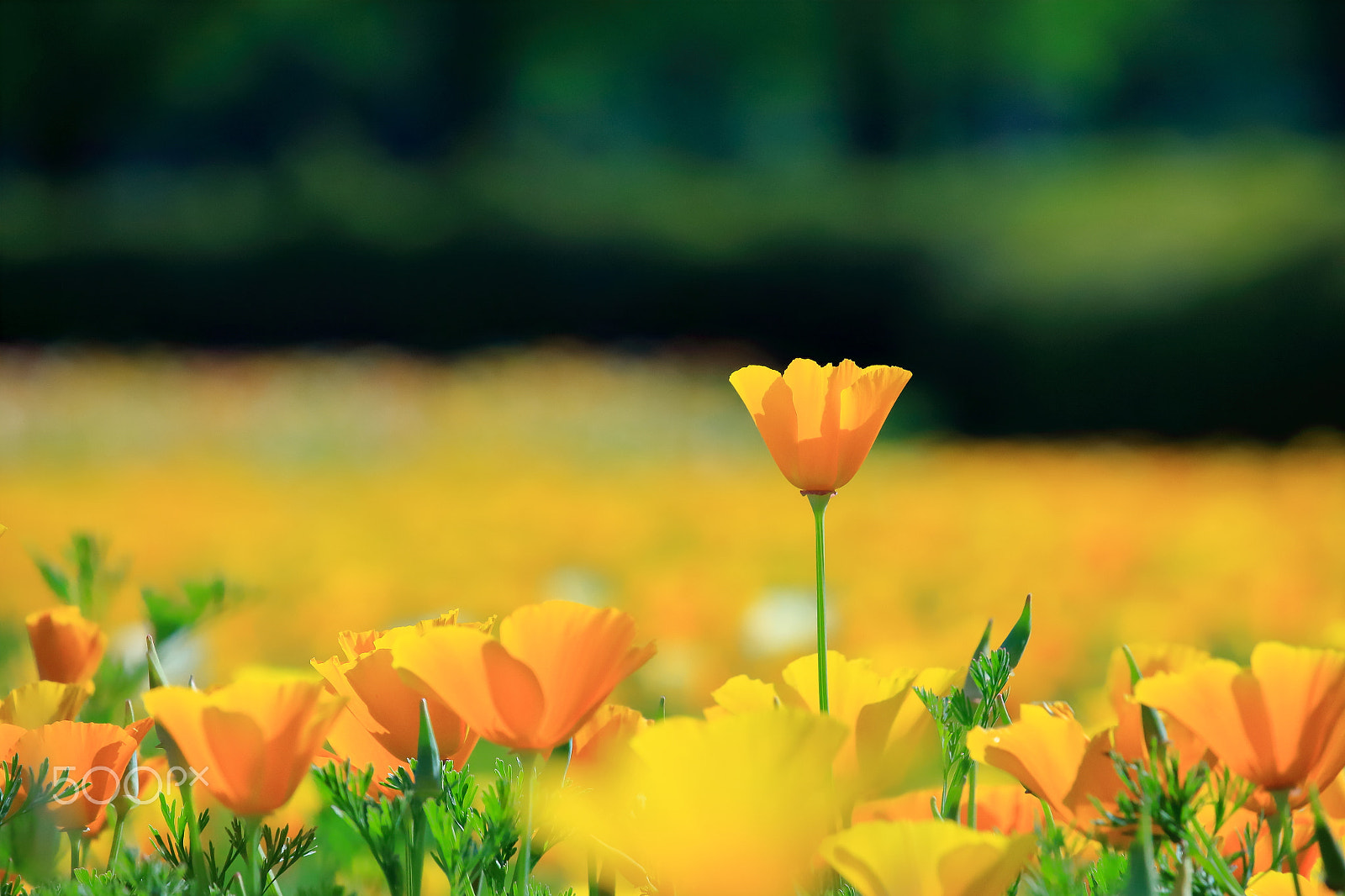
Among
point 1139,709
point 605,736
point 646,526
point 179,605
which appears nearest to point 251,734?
point 605,736

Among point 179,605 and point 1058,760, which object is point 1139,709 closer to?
point 1058,760

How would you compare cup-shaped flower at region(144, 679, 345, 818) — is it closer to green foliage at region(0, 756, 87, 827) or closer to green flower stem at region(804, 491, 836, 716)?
green foliage at region(0, 756, 87, 827)

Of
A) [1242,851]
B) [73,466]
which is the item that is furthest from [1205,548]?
[73,466]

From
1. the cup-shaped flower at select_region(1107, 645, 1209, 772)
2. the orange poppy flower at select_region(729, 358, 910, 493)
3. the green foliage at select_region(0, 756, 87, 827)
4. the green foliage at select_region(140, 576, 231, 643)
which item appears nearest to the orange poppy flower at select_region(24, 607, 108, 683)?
the green foliage at select_region(140, 576, 231, 643)

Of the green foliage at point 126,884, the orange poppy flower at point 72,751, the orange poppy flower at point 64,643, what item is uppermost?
the orange poppy flower at point 64,643

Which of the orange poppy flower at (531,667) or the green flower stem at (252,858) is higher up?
the orange poppy flower at (531,667)

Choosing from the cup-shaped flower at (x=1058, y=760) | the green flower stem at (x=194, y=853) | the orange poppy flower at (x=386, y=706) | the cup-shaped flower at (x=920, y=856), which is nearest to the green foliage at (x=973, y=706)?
the cup-shaped flower at (x=1058, y=760)

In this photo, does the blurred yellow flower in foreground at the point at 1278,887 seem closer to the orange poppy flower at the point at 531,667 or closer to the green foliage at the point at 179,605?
the orange poppy flower at the point at 531,667

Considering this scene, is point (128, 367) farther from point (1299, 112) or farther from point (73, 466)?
point (1299, 112)
